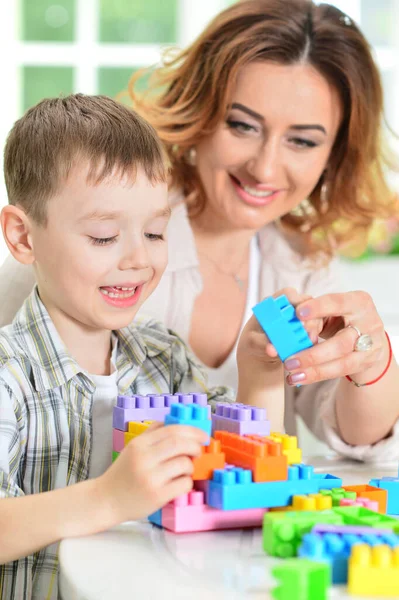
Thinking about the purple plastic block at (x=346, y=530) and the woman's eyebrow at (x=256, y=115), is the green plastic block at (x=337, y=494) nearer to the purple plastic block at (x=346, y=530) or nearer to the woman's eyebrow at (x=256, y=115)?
the purple plastic block at (x=346, y=530)

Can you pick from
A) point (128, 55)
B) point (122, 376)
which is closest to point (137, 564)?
point (122, 376)

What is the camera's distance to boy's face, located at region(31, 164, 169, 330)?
104 centimetres

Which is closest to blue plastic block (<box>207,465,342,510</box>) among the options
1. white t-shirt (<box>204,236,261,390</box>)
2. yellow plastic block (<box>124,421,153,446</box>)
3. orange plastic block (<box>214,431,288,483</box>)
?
orange plastic block (<box>214,431,288,483</box>)

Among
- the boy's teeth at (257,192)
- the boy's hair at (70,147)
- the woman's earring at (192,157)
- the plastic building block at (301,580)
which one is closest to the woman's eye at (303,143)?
the boy's teeth at (257,192)

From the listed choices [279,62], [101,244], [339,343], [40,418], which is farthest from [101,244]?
[279,62]

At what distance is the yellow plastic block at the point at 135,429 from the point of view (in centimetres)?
90

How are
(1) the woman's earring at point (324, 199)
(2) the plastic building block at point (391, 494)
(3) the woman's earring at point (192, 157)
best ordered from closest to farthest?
(2) the plastic building block at point (391, 494) → (3) the woman's earring at point (192, 157) → (1) the woman's earring at point (324, 199)

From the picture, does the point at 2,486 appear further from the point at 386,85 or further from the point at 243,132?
the point at 386,85

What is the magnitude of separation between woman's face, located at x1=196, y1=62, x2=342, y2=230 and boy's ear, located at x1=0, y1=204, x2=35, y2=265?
1.80 feet

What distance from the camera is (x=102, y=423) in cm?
113

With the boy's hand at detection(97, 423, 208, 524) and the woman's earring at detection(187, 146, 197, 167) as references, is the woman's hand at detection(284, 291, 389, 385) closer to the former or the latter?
the boy's hand at detection(97, 423, 208, 524)

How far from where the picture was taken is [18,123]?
114 cm

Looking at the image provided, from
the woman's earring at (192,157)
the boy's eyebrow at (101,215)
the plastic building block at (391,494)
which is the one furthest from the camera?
the woman's earring at (192,157)

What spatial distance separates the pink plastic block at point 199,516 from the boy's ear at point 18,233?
0.44 m
